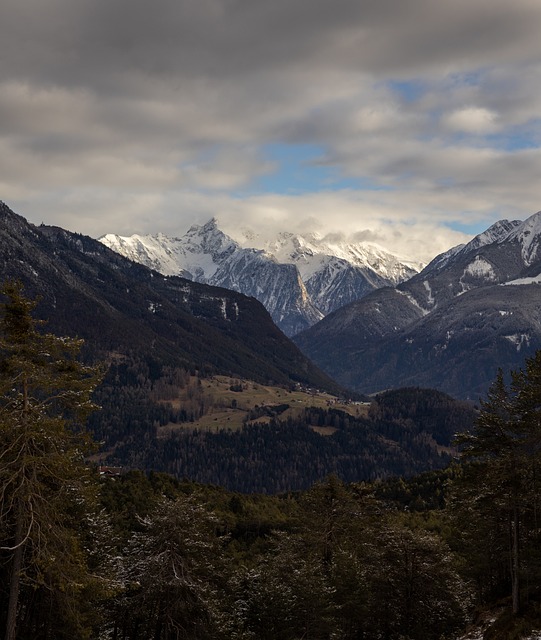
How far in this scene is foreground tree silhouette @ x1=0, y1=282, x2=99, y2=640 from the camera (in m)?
37.3

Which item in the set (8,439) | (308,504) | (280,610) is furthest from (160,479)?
(8,439)

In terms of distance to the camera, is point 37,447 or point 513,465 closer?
point 37,447

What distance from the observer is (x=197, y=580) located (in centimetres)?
5591

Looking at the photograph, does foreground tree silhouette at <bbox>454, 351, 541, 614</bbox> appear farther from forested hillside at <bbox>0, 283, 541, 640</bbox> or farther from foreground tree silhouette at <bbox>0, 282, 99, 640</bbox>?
foreground tree silhouette at <bbox>0, 282, 99, 640</bbox>

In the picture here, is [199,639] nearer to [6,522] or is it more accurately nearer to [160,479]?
[6,522]

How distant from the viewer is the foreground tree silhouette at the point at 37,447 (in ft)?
123

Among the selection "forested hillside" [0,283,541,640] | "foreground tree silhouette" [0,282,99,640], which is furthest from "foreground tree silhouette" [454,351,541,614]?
"foreground tree silhouette" [0,282,99,640]

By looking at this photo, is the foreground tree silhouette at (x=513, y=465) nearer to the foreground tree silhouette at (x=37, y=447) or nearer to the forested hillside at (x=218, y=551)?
the forested hillside at (x=218, y=551)

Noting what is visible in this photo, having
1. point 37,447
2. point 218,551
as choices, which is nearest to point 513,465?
point 218,551

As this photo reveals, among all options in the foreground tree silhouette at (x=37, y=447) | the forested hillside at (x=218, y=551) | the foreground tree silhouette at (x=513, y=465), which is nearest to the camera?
the foreground tree silhouette at (x=37, y=447)

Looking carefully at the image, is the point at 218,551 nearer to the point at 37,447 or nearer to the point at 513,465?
the point at 513,465

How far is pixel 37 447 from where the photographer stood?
3853 cm

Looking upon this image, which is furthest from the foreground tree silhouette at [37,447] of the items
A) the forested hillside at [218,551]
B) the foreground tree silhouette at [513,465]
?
the foreground tree silhouette at [513,465]

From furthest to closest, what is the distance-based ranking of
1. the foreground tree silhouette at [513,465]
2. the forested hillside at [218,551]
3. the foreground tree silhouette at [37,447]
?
1. the foreground tree silhouette at [513,465]
2. the forested hillside at [218,551]
3. the foreground tree silhouette at [37,447]
